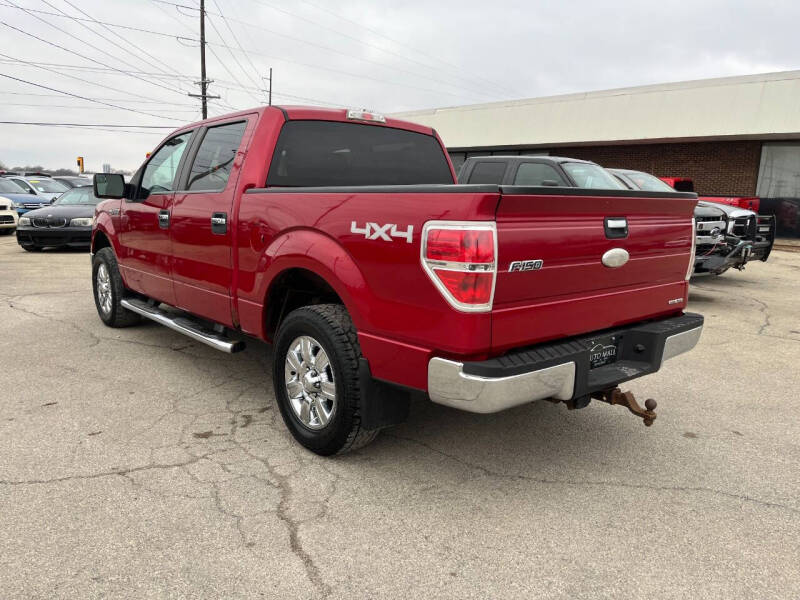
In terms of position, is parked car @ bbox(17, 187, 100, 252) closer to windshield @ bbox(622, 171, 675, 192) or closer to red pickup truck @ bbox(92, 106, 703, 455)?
red pickup truck @ bbox(92, 106, 703, 455)

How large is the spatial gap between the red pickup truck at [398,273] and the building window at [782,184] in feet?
64.5

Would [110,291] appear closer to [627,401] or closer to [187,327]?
[187,327]

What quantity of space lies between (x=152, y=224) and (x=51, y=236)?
10.0 meters

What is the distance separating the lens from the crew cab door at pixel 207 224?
161 inches

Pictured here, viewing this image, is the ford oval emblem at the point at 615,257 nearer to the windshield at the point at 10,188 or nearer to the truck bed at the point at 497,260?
the truck bed at the point at 497,260

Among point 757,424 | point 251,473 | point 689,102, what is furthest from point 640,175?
point 689,102

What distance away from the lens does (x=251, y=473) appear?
321 cm

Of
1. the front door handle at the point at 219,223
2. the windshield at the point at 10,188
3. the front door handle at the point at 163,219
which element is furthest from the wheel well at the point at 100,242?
the windshield at the point at 10,188

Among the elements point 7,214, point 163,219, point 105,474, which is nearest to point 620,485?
point 105,474

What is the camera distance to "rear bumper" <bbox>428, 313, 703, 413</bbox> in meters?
2.63

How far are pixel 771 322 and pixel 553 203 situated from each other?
612 centimetres

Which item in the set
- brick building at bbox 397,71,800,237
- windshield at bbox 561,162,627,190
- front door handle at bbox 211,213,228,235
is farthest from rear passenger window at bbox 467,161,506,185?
brick building at bbox 397,71,800,237

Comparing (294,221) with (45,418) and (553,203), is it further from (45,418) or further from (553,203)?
(45,418)

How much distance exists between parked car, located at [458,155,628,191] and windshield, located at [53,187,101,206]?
10.2 m
